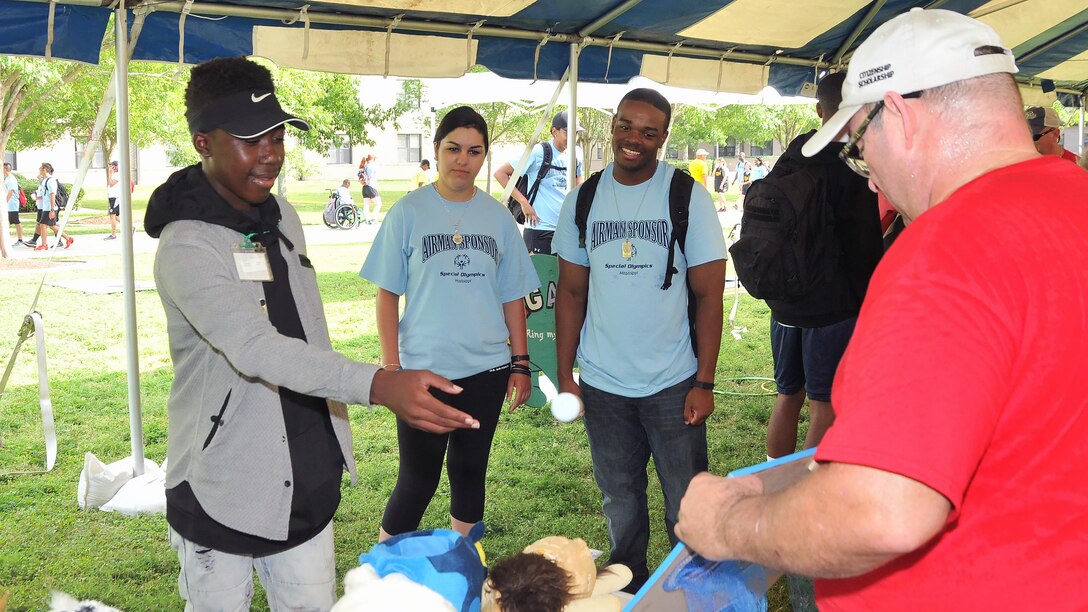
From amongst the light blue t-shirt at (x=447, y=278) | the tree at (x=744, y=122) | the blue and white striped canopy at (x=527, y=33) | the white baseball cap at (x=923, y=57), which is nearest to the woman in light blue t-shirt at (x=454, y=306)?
the light blue t-shirt at (x=447, y=278)

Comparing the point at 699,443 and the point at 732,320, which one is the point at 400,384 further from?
the point at 732,320

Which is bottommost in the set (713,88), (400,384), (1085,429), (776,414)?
(776,414)

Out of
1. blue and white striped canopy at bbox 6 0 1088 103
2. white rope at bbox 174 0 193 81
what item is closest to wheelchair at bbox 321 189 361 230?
blue and white striped canopy at bbox 6 0 1088 103

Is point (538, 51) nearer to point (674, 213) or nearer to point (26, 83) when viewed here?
point (674, 213)

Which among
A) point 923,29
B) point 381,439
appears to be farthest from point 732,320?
point 923,29

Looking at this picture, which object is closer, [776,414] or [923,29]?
[923,29]

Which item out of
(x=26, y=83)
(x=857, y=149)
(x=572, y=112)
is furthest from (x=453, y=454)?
(x=26, y=83)

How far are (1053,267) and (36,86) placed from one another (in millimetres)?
18491

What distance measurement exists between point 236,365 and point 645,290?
181cm

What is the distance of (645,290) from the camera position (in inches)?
137

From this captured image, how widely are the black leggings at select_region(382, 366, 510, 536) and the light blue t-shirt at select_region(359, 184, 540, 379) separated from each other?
10cm

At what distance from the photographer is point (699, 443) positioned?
3.54m

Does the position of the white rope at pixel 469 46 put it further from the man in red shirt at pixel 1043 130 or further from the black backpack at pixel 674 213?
the man in red shirt at pixel 1043 130

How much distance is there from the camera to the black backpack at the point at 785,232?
371 cm
